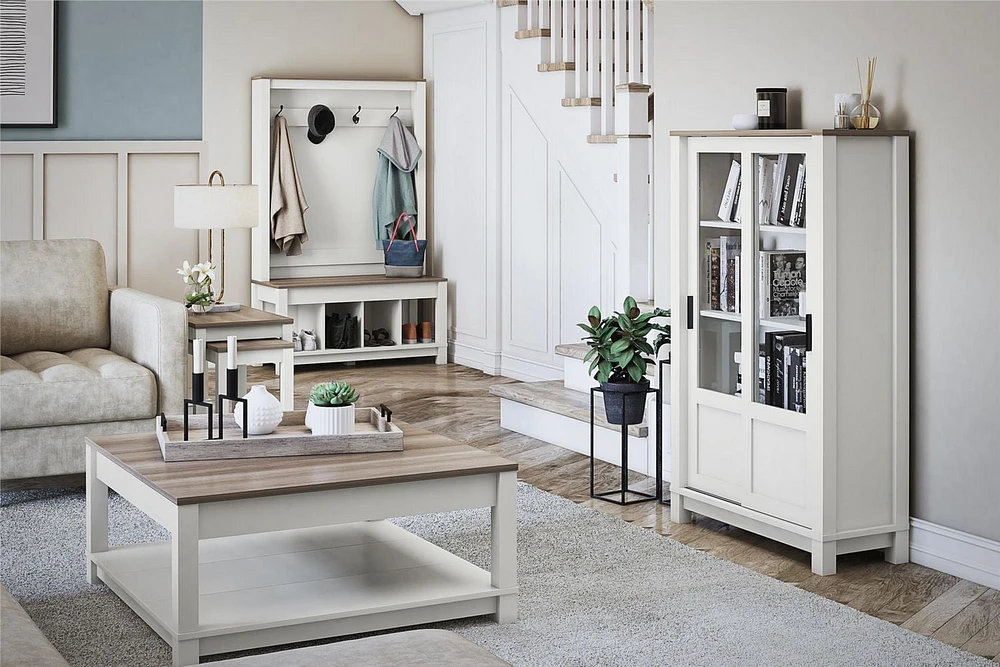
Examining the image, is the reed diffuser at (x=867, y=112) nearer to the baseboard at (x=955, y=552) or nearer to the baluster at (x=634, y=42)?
the baseboard at (x=955, y=552)

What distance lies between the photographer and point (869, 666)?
119 inches

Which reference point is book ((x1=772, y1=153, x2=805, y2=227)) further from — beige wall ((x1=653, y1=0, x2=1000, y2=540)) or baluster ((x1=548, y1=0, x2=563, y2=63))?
baluster ((x1=548, y1=0, x2=563, y2=63))

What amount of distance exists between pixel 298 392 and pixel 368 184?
1.83 metres

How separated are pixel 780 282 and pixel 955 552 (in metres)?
0.99

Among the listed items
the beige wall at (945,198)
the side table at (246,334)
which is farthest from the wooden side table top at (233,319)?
the beige wall at (945,198)

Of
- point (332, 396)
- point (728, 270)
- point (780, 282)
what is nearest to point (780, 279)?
point (780, 282)

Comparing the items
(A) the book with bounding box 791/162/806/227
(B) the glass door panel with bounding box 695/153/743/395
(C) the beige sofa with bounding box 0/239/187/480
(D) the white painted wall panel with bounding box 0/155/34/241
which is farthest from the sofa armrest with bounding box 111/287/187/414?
(D) the white painted wall panel with bounding box 0/155/34/241

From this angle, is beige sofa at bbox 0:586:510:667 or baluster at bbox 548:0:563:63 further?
baluster at bbox 548:0:563:63

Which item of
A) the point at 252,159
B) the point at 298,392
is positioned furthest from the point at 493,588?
the point at 252,159

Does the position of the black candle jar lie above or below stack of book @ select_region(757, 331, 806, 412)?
above

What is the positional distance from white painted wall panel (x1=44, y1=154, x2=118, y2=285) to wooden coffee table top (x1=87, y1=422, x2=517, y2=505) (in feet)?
13.0

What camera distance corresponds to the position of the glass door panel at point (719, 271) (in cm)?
406

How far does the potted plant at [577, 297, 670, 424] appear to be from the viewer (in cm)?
456

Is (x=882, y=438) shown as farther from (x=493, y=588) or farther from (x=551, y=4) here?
(x=551, y=4)
